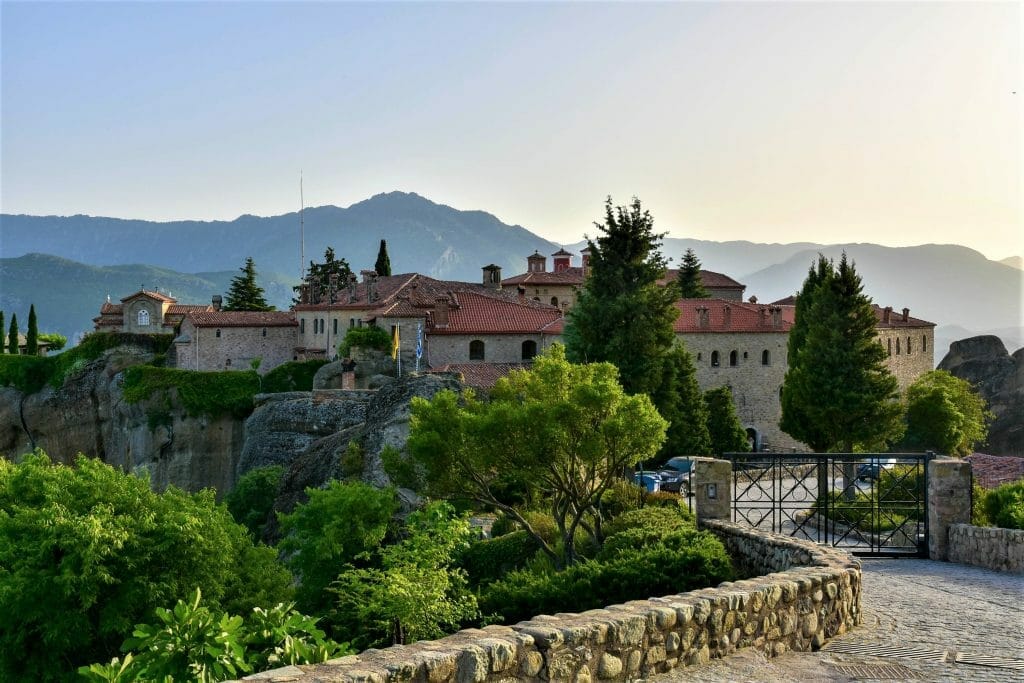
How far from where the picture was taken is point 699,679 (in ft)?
30.6

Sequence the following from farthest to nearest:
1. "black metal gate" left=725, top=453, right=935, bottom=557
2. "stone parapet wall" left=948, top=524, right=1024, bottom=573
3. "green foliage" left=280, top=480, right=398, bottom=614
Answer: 1. "green foliage" left=280, top=480, right=398, bottom=614
2. "black metal gate" left=725, top=453, right=935, bottom=557
3. "stone parapet wall" left=948, top=524, right=1024, bottom=573

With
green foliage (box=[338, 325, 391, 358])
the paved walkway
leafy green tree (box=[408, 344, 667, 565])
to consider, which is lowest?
the paved walkway

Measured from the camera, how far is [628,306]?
128ft

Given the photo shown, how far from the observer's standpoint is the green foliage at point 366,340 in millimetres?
57531

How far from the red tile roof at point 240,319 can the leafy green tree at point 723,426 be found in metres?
29.5

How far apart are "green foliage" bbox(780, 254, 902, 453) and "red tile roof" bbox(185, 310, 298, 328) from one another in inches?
1510

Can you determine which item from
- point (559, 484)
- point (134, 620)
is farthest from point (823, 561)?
point (134, 620)

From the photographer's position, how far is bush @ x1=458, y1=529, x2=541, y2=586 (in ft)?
62.6

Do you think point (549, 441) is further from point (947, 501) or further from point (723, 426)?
point (723, 426)

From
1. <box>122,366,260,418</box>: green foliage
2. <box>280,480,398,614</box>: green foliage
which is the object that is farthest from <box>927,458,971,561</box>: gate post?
<box>122,366,260,418</box>: green foliage

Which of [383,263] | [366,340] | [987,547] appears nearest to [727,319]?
[366,340]

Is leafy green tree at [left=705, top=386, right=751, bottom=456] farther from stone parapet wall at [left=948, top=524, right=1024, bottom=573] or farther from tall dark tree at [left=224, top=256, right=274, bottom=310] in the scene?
tall dark tree at [left=224, top=256, right=274, bottom=310]

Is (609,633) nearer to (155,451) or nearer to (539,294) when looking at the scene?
(155,451)

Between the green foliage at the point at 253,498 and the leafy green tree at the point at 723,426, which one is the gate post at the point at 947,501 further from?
the leafy green tree at the point at 723,426
